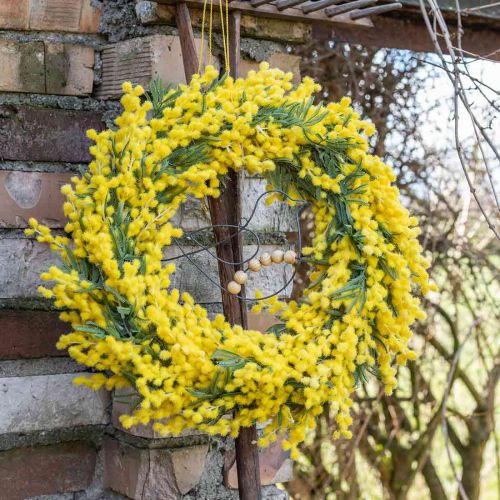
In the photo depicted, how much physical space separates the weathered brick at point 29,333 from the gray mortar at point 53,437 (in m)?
0.12

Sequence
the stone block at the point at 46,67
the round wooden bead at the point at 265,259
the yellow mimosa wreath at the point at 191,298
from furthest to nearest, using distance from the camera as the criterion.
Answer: the stone block at the point at 46,67, the round wooden bead at the point at 265,259, the yellow mimosa wreath at the point at 191,298

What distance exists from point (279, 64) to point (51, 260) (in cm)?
53

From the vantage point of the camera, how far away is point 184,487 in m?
1.34

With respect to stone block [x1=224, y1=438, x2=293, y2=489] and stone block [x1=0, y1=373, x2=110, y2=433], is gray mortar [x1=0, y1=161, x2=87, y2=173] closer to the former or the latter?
stone block [x1=0, y1=373, x2=110, y2=433]

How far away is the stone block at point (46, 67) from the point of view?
130cm

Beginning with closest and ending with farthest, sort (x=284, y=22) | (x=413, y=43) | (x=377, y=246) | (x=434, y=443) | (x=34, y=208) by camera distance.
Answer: (x=377, y=246) → (x=34, y=208) → (x=284, y=22) → (x=413, y=43) → (x=434, y=443)

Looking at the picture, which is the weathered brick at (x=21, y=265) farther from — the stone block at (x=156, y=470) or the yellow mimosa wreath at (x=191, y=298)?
the stone block at (x=156, y=470)

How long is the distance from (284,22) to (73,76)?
381 mm

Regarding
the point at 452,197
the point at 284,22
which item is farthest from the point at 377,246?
the point at 452,197

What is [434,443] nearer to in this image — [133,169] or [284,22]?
[284,22]

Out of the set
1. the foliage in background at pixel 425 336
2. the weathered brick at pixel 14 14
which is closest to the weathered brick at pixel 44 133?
the weathered brick at pixel 14 14

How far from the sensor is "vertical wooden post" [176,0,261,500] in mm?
1232

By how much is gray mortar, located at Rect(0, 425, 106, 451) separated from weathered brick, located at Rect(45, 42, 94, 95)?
1.79ft

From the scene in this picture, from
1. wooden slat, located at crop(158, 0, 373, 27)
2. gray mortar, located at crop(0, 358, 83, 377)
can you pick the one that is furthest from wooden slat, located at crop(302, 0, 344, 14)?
gray mortar, located at crop(0, 358, 83, 377)
